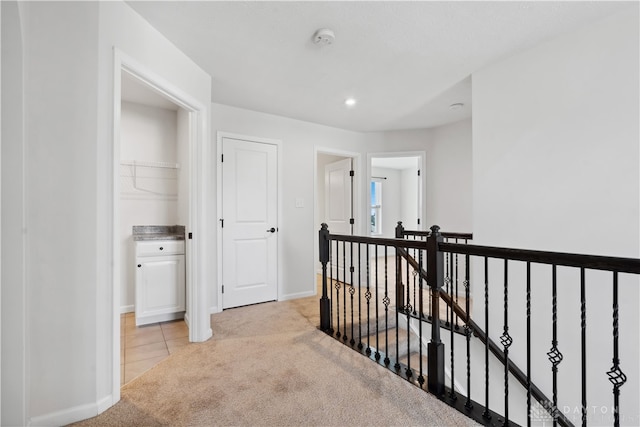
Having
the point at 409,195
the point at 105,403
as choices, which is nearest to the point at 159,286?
the point at 105,403

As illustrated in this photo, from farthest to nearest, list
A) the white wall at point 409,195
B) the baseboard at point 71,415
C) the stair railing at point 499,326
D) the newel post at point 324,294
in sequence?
1. the white wall at point 409,195
2. the newel post at point 324,294
3. the baseboard at point 71,415
4. the stair railing at point 499,326

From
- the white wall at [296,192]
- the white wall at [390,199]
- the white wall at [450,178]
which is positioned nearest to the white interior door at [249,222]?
the white wall at [296,192]

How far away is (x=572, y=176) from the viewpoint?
208 centimetres

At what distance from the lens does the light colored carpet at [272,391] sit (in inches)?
63.3

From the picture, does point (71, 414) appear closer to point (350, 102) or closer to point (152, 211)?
point (152, 211)

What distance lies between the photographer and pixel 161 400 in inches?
69.9

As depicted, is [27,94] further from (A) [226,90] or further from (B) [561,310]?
(B) [561,310]

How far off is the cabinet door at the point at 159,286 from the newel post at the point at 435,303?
96.9 inches

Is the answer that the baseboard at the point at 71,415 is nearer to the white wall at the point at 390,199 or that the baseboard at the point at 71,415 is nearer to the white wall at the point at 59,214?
the white wall at the point at 59,214

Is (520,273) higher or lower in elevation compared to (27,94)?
lower

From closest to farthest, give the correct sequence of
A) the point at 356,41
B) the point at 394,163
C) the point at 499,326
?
the point at 356,41 → the point at 499,326 → the point at 394,163

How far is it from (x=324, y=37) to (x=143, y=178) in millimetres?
2593

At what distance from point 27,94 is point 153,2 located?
878 mm

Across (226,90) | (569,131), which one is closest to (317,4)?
(226,90)
